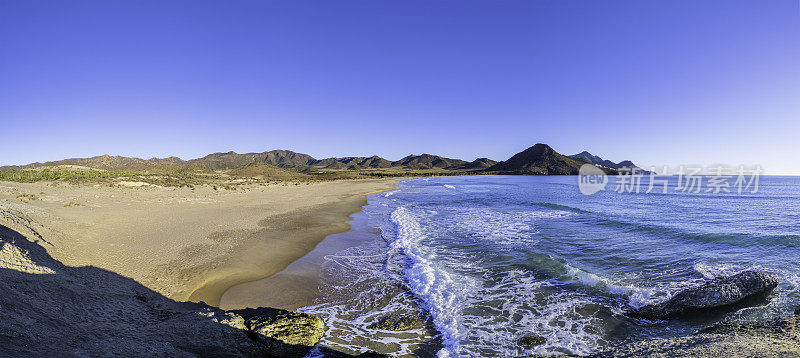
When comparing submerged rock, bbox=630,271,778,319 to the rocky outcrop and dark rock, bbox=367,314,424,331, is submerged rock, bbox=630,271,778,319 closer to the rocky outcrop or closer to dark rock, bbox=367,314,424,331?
dark rock, bbox=367,314,424,331

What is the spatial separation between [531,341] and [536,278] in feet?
13.4

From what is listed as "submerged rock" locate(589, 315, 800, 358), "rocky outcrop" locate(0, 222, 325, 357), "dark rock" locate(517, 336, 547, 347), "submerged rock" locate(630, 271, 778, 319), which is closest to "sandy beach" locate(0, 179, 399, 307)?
"rocky outcrop" locate(0, 222, 325, 357)

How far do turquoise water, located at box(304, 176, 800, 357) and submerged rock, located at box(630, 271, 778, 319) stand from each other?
28 centimetres

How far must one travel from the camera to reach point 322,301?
797 centimetres

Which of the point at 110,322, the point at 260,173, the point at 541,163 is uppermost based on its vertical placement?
the point at 541,163

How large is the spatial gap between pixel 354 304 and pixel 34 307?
5.65m

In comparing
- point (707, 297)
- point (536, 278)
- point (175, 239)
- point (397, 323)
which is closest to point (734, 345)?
point (707, 297)

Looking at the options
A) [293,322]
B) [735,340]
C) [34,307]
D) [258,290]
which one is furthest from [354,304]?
[735,340]

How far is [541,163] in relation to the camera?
173750 mm

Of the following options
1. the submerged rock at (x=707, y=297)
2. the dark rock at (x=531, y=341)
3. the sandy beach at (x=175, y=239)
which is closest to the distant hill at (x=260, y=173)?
the sandy beach at (x=175, y=239)

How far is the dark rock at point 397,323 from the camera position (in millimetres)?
6654

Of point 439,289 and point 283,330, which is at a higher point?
point 283,330

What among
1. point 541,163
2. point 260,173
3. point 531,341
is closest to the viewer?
point 531,341

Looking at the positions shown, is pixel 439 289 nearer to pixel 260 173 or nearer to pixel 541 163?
pixel 260 173
